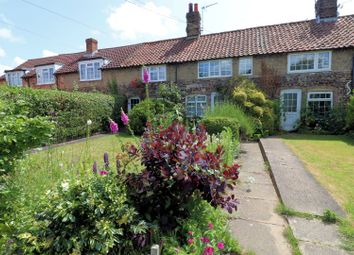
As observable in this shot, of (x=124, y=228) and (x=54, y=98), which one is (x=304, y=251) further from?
(x=54, y=98)

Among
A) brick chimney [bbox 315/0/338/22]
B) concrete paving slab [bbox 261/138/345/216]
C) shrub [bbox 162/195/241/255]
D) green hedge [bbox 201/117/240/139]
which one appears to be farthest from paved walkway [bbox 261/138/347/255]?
brick chimney [bbox 315/0/338/22]

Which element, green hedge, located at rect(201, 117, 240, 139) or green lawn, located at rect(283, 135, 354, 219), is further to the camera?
green hedge, located at rect(201, 117, 240, 139)

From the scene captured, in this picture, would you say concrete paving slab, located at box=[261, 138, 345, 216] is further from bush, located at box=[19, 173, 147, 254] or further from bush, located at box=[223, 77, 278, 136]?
bush, located at box=[223, 77, 278, 136]

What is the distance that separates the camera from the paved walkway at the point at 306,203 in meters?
2.76

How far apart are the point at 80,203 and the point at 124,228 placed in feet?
1.56

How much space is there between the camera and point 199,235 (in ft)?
8.18

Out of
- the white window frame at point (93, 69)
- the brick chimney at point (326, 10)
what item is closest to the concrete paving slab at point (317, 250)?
the brick chimney at point (326, 10)

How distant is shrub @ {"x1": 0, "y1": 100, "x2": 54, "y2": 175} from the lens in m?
2.36

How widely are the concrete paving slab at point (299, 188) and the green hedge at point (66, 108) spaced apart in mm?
7429

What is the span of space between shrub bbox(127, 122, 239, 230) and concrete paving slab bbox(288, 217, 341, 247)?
1.19m

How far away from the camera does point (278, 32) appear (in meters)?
16.5

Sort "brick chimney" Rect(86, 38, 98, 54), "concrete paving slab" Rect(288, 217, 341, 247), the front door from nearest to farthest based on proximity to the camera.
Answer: "concrete paving slab" Rect(288, 217, 341, 247) < the front door < "brick chimney" Rect(86, 38, 98, 54)

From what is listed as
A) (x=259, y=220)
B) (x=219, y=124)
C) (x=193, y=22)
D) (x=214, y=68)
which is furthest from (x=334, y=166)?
(x=193, y=22)

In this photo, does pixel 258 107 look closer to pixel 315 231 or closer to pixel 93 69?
pixel 315 231
